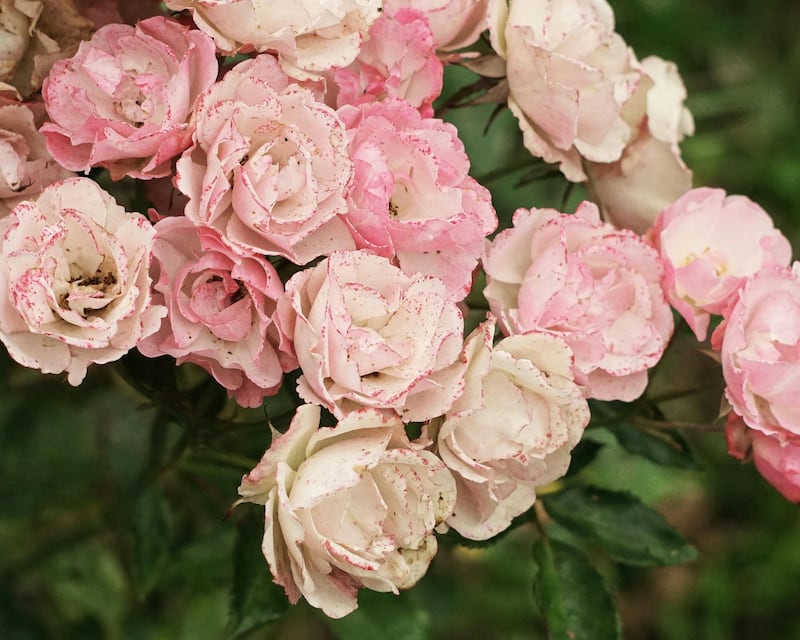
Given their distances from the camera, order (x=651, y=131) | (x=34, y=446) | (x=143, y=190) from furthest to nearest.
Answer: (x=34, y=446)
(x=651, y=131)
(x=143, y=190)

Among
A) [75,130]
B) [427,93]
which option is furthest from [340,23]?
[75,130]

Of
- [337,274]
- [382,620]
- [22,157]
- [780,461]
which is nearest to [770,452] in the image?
[780,461]

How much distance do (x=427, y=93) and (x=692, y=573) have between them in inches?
64.0

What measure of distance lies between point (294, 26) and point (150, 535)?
23.8 inches

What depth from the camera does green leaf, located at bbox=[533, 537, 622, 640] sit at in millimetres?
975

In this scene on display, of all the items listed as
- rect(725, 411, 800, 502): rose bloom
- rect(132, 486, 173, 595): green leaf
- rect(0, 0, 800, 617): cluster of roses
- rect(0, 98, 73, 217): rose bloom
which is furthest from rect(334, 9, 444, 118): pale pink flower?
rect(132, 486, 173, 595): green leaf

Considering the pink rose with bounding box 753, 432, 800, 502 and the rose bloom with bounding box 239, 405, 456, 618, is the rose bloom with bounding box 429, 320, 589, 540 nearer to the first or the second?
the rose bloom with bounding box 239, 405, 456, 618


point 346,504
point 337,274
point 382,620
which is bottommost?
point 382,620

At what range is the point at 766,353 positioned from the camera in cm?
88

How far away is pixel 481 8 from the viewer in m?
0.89

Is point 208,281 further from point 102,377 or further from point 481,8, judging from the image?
point 102,377

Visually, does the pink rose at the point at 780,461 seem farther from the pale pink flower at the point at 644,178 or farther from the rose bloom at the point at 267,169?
the rose bloom at the point at 267,169

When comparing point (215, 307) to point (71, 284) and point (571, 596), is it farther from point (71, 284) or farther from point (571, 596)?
point (571, 596)

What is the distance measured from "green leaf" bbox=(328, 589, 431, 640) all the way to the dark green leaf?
0.26 metres
